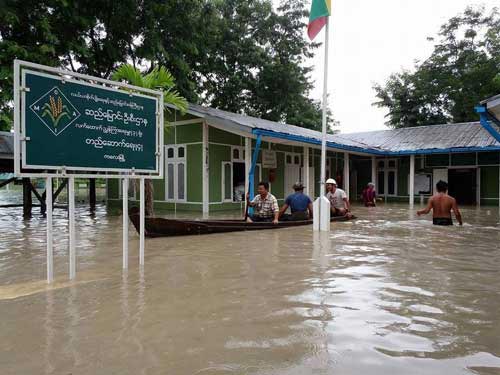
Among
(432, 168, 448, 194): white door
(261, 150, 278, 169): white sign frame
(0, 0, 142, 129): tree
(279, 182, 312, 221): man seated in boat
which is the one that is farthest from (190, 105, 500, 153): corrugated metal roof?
(279, 182, 312, 221): man seated in boat

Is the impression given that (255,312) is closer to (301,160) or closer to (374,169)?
(301,160)

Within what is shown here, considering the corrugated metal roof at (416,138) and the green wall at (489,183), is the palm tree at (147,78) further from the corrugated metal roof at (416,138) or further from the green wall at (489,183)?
the green wall at (489,183)

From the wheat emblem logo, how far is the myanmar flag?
700cm

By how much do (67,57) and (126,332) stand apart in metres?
16.5

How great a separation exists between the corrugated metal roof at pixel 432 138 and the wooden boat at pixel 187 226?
562 inches

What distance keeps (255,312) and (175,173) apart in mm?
13692

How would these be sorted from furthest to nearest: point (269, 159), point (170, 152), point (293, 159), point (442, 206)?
point (293, 159), point (269, 159), point (170, 152), point (442, 206)

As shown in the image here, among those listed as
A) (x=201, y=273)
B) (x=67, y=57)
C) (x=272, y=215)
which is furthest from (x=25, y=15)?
(x=201, y=273)

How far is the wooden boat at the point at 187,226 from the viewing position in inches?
339

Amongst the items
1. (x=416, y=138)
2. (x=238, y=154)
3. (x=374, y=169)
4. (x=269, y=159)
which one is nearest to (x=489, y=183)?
(x=416, y=138)

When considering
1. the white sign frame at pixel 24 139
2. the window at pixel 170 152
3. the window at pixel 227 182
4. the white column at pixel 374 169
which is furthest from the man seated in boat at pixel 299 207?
the white column at pixel 374 169

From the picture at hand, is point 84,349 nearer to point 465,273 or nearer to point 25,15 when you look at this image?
point 465,273

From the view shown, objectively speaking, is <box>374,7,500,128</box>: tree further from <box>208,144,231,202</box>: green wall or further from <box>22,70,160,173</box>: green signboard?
<box>22,70,160,173</box>: green signboard

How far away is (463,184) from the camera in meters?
24.2
